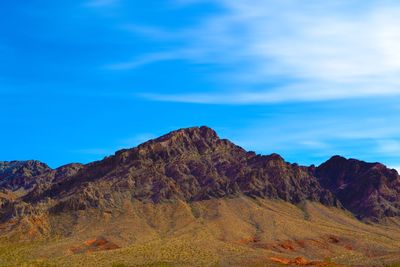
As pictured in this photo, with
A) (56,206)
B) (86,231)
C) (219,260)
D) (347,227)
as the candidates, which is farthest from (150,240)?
(347,227)

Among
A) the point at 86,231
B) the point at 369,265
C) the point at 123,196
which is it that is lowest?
the point at 369,265

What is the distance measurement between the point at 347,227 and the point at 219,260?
7632 centimetres

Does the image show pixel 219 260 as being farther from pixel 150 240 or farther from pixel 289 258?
pixel 150 240

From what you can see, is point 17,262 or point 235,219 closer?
point 17,262

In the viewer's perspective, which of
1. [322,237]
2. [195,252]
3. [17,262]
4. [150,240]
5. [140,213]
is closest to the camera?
[17,262]

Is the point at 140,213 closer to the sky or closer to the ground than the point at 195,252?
closer to the sky

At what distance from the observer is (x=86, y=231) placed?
170375mm

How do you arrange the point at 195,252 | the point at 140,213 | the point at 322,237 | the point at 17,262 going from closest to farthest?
→ the point at 17,262
the point at 195,252
the point at 322,237
the point at 140,213

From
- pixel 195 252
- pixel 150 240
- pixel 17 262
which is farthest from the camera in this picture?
pixel 150 240

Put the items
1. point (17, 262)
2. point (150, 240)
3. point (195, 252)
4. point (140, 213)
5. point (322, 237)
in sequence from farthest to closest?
point (140, 213)
point (322, 237)
point (150, 240)
point (195, 252)
point (17, 262)

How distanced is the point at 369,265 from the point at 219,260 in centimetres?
3180

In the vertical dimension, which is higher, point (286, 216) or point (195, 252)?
point (286, 216)

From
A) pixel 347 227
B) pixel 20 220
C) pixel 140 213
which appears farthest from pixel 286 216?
pixel 20 220

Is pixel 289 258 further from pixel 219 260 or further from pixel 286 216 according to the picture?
pixel 286 216
